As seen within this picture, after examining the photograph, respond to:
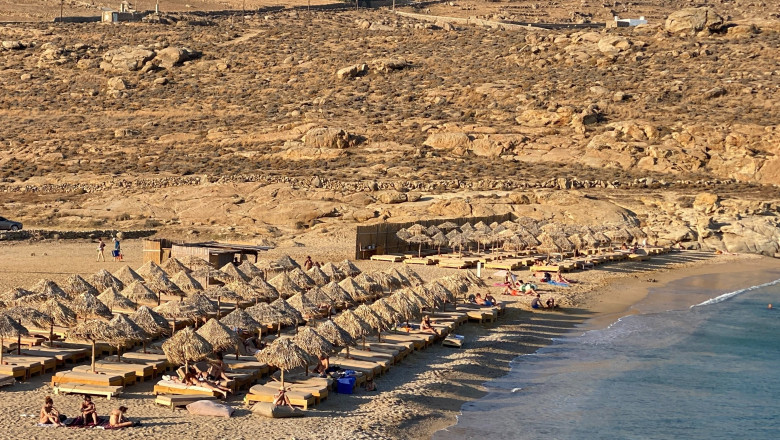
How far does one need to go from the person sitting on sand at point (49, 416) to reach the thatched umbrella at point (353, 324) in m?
6.86

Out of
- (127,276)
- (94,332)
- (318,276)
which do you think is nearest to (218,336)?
(94,332)

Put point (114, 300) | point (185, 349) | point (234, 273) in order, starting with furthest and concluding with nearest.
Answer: point (234, 273), point (114, 300), point (185, 349)

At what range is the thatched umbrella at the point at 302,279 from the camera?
87.9 feet

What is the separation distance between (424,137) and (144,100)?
23743mm

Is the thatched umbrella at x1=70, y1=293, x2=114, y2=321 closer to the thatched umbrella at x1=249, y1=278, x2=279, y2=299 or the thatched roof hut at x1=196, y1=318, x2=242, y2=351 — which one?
the thatched roof hut at x1=196, y1=318, x2=242, y2=351

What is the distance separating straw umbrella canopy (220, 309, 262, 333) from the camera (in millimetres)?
20391

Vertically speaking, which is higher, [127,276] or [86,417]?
[127,276]

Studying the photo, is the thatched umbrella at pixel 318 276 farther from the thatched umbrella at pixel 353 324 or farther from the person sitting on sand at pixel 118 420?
the person sitting on sand at pixel 118 420

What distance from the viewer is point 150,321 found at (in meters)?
19.8

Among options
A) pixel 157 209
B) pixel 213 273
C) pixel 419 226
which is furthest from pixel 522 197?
pixel 213 273

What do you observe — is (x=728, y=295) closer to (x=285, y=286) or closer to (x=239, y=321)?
(x=285, y=286)

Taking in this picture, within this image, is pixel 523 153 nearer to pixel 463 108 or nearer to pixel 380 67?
pixel 463 108

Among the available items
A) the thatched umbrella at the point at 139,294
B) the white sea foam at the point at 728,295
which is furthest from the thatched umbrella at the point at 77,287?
the white sea foam at the point at 728,295

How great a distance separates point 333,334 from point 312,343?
1.15m
